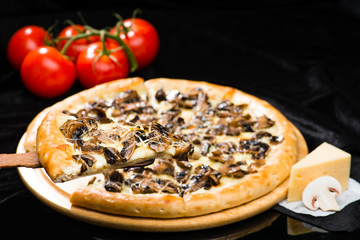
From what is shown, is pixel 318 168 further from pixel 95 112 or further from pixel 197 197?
pixel 95 112

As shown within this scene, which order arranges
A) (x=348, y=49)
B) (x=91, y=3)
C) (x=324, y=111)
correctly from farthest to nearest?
(x=91, y=3) < (x=348, y=49) < (x=324, y=111)

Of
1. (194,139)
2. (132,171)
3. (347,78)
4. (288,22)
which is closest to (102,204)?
(132,171)

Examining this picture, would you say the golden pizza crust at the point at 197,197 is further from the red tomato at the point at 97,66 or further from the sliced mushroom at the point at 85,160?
the red tomato at the point at 97,66

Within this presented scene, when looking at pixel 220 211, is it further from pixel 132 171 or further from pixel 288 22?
pixel 288 22

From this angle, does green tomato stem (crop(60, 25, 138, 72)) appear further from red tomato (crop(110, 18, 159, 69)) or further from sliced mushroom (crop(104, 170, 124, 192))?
sliced mushroom (crop(104, 170, 124, 192))

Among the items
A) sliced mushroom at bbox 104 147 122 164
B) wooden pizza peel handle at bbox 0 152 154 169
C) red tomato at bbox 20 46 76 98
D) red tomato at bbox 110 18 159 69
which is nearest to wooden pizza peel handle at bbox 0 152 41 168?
wooden pizza peel handle at bbox 0 152 154 169

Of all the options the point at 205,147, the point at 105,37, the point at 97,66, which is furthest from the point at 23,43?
the point at 205,147
